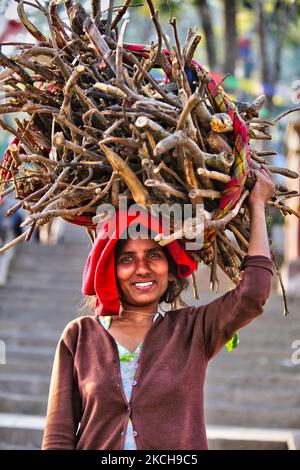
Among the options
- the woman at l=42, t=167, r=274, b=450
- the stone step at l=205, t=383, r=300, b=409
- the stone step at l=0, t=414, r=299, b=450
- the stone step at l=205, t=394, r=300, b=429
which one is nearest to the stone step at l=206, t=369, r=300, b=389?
the stone step at l=205, t=383, r=300, b=409

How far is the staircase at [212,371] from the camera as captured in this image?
6332 millimetres

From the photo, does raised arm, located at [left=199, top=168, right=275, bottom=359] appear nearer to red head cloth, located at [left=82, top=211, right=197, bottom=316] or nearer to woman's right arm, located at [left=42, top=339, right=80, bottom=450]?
red head cloth, located at [left=82, top=211, right=197, bottom=316]

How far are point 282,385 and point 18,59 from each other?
19.5ft

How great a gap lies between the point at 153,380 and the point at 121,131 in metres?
0.88

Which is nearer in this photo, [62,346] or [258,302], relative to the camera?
[258,302]

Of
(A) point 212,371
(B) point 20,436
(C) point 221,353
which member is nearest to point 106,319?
(B) point 20,436

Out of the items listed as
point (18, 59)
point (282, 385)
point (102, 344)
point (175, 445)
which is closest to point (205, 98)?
point (18, 59)

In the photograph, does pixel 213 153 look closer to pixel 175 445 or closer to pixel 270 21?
pixel 175 445

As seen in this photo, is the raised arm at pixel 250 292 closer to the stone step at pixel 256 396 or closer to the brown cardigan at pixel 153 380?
the brown cardigan at pixel 153 380

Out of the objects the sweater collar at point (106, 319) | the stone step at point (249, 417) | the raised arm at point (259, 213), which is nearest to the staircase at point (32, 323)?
the stone step at point (249, 417)

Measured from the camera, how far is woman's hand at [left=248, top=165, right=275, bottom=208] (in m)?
3.00
